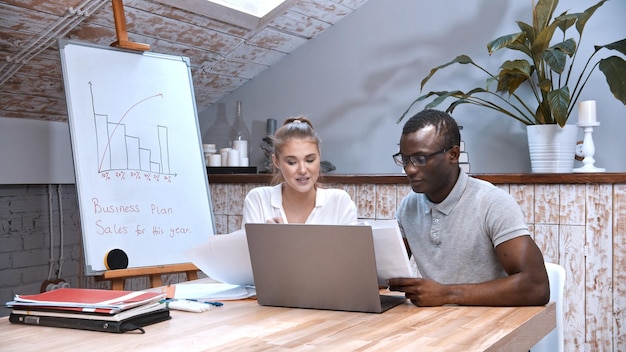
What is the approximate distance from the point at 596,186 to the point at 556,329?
1083 mm

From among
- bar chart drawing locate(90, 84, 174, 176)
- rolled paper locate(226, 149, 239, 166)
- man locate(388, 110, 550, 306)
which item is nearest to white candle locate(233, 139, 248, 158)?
rolled paper locate(226, 149, 239, 166)

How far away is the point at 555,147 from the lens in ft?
9.64

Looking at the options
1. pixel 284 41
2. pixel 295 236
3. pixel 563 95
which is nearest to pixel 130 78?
pixel 284 41

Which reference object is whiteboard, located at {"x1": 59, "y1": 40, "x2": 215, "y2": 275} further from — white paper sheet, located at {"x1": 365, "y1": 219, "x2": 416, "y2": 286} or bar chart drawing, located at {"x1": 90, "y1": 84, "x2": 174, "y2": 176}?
white paper sheet, located at {"x1": 365, "y1": 219, "x2": 416, "y2": 286}

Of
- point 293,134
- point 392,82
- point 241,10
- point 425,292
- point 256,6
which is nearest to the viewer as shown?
point 425,292

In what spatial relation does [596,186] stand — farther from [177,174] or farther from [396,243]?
[177,174]

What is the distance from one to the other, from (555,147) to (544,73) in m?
0.33

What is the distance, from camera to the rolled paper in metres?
3.84

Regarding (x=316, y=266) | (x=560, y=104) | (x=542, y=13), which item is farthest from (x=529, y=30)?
(x=316, y=266)

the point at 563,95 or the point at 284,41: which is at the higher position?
the point at 284,41

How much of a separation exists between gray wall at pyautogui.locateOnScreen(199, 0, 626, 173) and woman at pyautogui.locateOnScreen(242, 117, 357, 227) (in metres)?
1.28

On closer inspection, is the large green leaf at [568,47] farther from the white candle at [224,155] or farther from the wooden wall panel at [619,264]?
the white candle at [224,155]

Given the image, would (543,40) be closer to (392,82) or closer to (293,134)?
(392,82)

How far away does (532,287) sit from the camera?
5.19 ft
